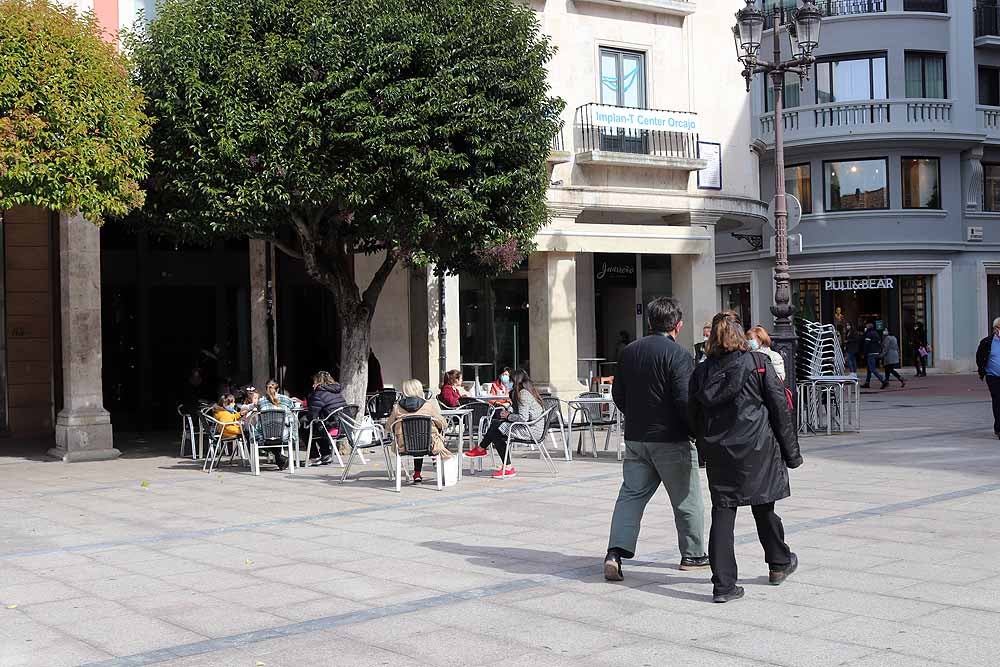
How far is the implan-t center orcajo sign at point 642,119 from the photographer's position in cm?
2261

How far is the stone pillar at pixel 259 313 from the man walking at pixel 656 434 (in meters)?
13.5

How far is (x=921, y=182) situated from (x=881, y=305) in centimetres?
399

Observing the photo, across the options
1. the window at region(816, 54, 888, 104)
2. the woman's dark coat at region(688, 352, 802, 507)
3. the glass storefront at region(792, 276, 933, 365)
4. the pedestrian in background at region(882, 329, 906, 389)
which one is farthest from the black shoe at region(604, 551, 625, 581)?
the window at region(816, 54, 888, 104)

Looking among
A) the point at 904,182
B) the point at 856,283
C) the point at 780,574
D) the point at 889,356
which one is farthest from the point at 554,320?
the point at 904,182

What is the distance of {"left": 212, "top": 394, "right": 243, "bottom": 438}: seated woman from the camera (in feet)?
48.2

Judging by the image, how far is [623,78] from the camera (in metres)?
23.5

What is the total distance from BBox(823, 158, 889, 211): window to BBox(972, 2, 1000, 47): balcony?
5172mm

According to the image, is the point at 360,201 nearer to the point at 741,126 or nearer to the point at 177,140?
the point at 177,140

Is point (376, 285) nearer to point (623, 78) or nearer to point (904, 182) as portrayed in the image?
point (623, 78)

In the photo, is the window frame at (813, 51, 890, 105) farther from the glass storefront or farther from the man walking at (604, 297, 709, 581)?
the man walking at (604, 297, 709, 581)

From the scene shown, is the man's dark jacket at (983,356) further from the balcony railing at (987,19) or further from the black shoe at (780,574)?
the balcony railing at (987,19)

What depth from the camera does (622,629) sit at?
6133mm

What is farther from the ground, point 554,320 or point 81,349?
point 554,320

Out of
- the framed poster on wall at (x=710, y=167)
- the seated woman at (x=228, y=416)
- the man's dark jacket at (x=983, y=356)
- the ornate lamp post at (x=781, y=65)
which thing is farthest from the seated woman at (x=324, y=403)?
the framed poster on wall at (x=710, y=167)
